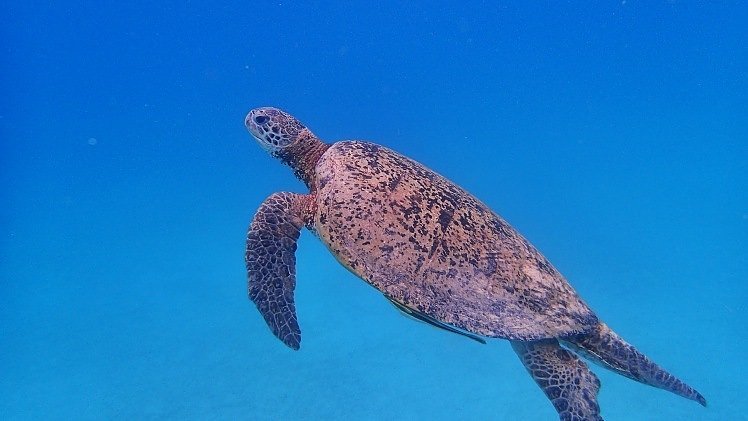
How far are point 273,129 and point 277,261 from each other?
5.81 feet

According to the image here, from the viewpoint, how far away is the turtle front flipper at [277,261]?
432 centimetres

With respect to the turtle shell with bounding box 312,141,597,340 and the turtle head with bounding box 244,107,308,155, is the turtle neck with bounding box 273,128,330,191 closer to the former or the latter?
the turtle head with bounding box 244,107,308,155

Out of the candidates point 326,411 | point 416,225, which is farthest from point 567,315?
point 326,411

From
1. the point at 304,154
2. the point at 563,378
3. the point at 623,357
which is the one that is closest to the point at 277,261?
the point at 304,154

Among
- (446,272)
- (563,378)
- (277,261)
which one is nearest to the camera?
(446,272)

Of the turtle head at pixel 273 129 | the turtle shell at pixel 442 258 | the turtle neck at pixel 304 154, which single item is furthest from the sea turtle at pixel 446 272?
the turtle head at pixel 273 129

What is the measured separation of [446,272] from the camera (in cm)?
398

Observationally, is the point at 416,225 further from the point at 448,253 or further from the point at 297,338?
the point at 297,338

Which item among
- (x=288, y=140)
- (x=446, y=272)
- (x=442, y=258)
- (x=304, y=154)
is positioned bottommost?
(x=446, y=272)

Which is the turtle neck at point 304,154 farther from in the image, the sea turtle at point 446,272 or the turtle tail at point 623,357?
the turtle tail at point 623,357

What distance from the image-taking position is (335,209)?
14.1 ft

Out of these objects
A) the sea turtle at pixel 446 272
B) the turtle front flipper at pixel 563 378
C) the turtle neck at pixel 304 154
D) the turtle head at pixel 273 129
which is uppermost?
the turtle head at pixel 273 129

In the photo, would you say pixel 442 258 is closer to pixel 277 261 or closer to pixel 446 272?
pixel 446 272

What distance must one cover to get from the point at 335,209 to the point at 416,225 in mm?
749
